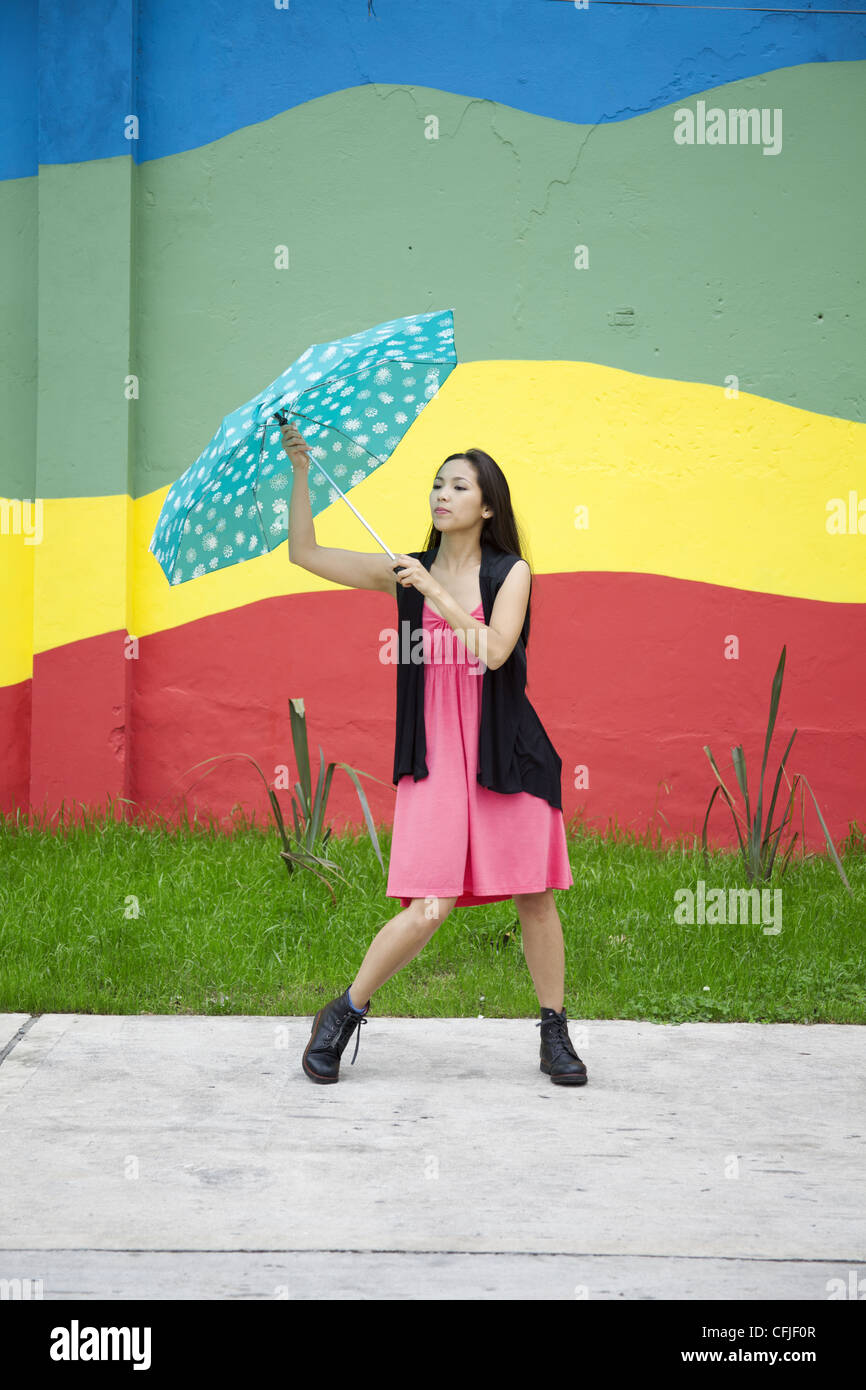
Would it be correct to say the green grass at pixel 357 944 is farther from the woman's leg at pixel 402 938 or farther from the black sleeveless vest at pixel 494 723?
the black sleeveless vest at pixel 494 723

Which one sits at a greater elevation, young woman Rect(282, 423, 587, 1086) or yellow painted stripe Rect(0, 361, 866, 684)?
yellow painted stripe Rect(0, 361, 866, 684)

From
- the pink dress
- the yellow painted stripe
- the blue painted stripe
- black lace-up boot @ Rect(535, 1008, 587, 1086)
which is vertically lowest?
black lace-up boot @ Rect(535, 1008, 587, 1086)

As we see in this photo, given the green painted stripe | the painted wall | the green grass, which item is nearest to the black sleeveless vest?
the green grass

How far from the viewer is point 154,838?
235 inches

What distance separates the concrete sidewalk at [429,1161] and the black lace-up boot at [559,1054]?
38 mm

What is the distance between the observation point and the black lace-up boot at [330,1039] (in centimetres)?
364

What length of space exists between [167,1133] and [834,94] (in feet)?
18.5

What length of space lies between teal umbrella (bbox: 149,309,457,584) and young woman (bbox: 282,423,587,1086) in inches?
7.1

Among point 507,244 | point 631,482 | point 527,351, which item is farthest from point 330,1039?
point 507,244

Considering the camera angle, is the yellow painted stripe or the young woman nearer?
the young woman

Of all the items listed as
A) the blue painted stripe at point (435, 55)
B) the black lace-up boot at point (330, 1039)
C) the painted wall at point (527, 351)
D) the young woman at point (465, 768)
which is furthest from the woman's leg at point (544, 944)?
the blue painted stripe at point (435, 55)

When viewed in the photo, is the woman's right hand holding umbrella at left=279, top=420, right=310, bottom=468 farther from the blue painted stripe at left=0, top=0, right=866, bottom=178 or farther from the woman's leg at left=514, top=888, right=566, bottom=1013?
the blue painted stripe at left=0, top=0, right=866, bottom=178

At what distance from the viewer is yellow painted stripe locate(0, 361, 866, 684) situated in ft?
20.7

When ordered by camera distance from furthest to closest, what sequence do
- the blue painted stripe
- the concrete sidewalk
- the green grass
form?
the blue painted stripe < the green grass < the concrete sidewalk
